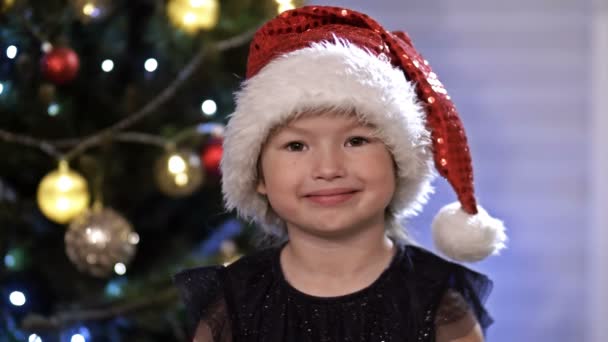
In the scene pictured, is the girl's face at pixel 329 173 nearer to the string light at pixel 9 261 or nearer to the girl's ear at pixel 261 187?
the girl's ear at pixel 261 187

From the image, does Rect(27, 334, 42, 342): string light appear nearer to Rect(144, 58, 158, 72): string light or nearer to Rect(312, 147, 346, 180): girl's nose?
Rect(144, 58, 158, 72): string light

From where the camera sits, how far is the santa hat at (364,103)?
1375 millimetres

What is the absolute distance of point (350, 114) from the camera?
1377mm

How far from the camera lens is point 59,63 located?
1843 millimetres

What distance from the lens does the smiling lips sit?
4.51 ft

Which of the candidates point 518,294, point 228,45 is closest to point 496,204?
point 518,294

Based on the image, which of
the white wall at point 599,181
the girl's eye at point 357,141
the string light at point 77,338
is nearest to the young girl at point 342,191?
the girl's eye at point 357,141

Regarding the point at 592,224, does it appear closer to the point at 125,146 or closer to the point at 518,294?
the point at 518,294

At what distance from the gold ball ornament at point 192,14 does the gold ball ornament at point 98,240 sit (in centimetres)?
41

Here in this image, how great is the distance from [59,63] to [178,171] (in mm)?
336

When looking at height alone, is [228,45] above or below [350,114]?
above

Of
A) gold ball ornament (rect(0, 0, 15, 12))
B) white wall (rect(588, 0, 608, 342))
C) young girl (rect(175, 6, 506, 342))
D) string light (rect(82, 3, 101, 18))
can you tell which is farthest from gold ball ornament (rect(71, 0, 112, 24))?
white wall (rect(588, 0, 608, 342))

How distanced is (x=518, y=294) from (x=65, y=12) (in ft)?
5.02

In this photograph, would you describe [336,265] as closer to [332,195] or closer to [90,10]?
[332,195]
